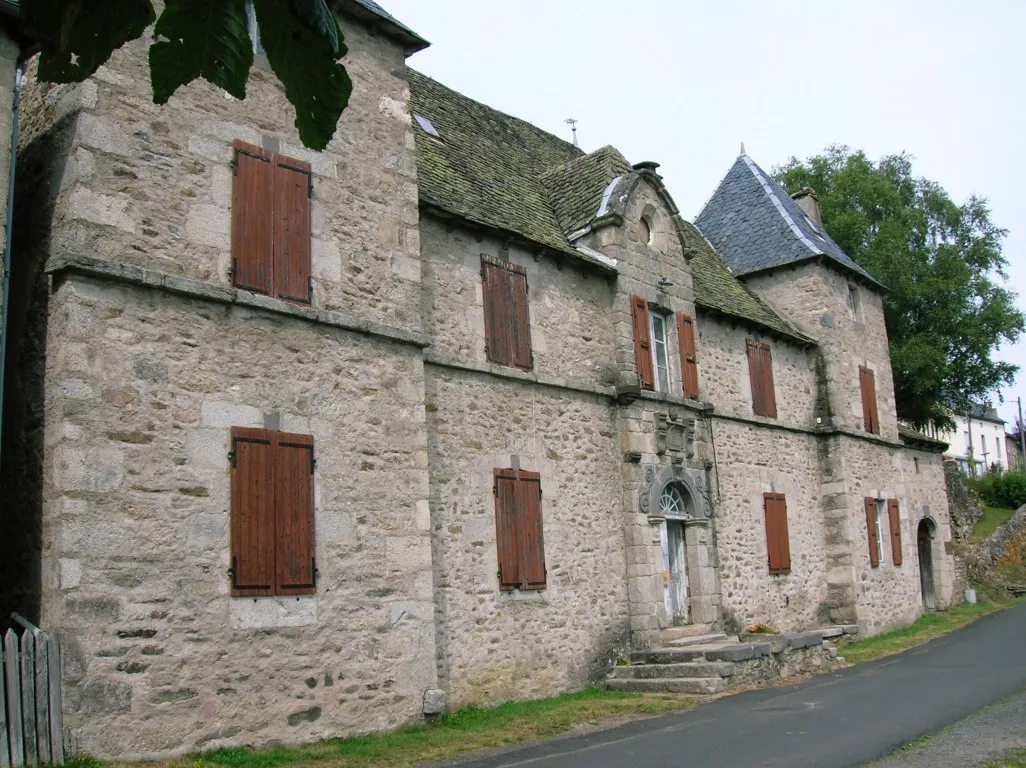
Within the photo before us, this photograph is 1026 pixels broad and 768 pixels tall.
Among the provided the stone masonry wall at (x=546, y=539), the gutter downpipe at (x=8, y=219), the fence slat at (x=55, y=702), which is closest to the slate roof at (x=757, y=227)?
the stone masonry wall at (x=546, y=539)

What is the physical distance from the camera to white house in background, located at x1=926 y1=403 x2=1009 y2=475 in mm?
57188

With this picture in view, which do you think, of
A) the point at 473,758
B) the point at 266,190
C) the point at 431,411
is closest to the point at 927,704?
the point at 473,758

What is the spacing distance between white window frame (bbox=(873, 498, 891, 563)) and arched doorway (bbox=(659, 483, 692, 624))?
6.94 m

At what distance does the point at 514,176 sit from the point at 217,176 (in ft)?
22.4

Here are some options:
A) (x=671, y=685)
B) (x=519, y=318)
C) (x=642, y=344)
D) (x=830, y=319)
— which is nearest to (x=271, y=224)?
(x=519, y=318)

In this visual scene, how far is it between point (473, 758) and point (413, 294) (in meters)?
4.87

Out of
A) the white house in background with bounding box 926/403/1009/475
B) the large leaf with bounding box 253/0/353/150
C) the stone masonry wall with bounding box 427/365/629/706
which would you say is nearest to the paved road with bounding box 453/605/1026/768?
the stone masonry wall with bounding box 427/365/629/706

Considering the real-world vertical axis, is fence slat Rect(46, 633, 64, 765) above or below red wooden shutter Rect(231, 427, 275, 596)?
below

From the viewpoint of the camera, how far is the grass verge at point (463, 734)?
26.3 ft

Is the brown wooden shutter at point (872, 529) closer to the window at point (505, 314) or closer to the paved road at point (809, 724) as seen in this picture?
the paved road at point (809, 724)

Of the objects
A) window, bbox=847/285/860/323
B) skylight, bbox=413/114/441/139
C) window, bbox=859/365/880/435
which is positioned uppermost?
skylight, bbox=413/114/441/139

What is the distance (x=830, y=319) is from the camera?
19906mm

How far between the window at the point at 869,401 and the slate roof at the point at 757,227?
221 cm

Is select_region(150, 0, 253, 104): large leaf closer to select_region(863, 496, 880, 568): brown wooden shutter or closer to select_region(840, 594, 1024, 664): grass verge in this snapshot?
select_region(840, 594, 1024, 664): grass verge
